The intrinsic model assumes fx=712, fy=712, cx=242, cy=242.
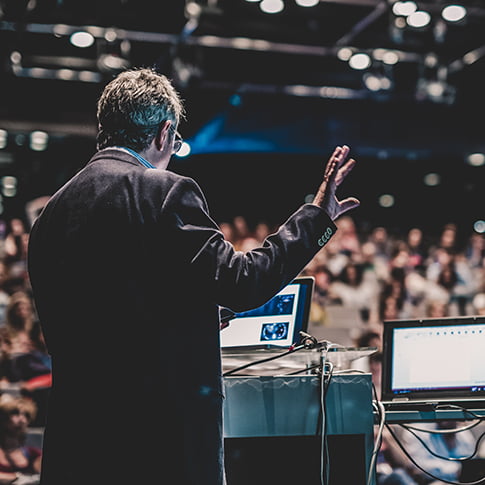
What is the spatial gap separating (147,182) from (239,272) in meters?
0.24

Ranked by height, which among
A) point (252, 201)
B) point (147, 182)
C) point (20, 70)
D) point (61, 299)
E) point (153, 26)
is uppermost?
point (153, 26)

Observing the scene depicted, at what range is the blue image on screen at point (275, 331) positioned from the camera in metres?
1.95

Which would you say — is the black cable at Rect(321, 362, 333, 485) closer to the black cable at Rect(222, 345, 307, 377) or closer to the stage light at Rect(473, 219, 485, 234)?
the black cable at Rect(222, 345, 307, 377)

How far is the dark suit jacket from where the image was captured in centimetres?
123

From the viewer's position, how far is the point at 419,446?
11.6 feet

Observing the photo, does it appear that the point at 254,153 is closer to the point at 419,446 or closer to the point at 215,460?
the point at 419,446

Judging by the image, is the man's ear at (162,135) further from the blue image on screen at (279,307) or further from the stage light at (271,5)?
the stage light at (271,5)

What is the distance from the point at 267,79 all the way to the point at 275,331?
6.60 m

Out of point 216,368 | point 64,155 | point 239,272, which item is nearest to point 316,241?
point 239,272

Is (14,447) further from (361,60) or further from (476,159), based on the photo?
(476,159)

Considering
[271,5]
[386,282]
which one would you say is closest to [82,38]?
[271,5]

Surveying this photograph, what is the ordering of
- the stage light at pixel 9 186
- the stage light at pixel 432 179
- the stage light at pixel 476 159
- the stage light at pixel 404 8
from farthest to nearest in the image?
the stage light at pixel 432 179 → the stage light at pixel 476 159 → the stage light at pixel 9 186 → the stage light at pixel 404 8

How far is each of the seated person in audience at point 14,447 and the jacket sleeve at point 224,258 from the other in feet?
9.77

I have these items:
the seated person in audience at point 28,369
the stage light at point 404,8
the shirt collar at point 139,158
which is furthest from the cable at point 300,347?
the stage light at point 404,8
